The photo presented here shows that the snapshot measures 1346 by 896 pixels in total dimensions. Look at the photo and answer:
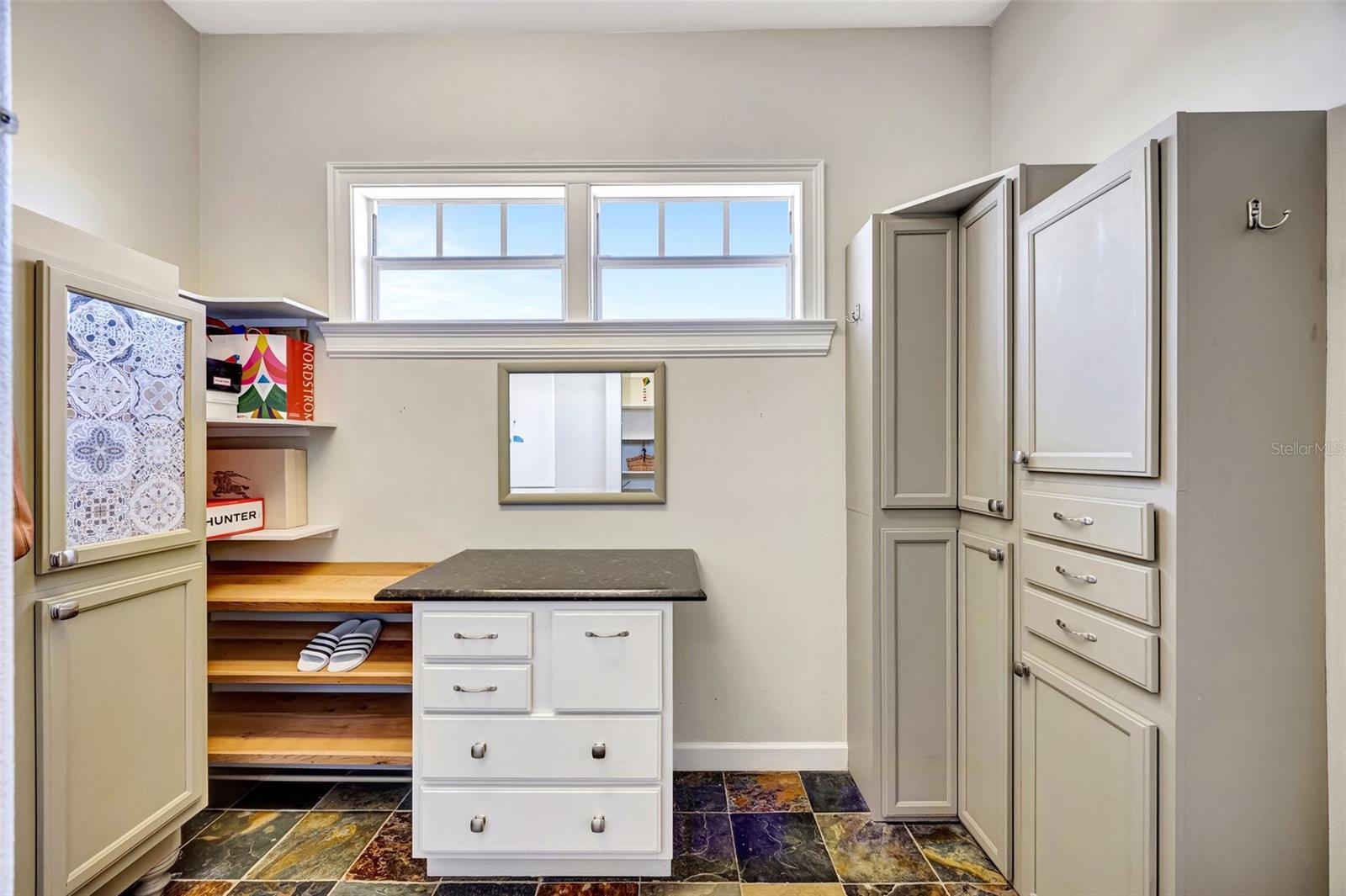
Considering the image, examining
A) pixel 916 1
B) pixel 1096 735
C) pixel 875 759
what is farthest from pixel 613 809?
pixel 916 1

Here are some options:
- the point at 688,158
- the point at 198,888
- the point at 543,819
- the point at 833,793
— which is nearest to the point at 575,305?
the point at 688,158

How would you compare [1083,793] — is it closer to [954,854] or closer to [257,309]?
[954,854]

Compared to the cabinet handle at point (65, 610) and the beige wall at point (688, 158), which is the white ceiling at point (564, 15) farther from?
the cabinet handle at point (65, 610)

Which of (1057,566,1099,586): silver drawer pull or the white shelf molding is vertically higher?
the white shelf molding

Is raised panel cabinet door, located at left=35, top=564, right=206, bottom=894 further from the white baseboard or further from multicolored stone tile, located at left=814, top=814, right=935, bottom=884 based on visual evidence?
multicolored stone tile, located at left=814, top=814, right=935, bottom=884

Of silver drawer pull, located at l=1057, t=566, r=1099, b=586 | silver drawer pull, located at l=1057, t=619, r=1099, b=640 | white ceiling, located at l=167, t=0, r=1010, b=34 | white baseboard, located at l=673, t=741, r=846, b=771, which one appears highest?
white ceiling, located at l=167, t=0, r=1010, b=34

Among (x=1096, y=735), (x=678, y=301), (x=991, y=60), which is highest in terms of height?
(x=991, y=60)

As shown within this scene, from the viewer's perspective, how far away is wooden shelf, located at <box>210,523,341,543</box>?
6.46 ft

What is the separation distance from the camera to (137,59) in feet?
6.41

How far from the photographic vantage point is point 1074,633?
4.29 ft

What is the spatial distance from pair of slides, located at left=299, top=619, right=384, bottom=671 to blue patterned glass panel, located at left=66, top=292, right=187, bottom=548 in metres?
0.62

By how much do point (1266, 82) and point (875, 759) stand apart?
2.08 m

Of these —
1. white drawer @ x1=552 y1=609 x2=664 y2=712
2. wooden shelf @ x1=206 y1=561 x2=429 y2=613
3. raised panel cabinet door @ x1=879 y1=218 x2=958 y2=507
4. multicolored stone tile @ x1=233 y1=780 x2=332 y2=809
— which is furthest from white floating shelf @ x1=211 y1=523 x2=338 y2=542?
raised panel cabinet door @ x1=879 y1=218 x2=958 y2=507

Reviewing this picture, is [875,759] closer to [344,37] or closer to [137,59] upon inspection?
[344,37]
